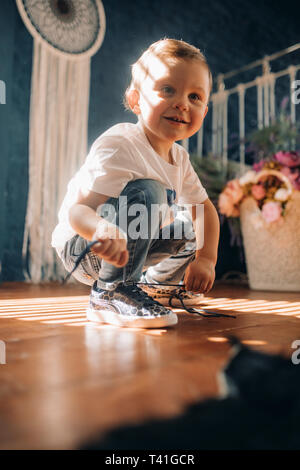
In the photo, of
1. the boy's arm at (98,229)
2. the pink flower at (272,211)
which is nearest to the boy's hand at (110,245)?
the boy's arm at (98,229)

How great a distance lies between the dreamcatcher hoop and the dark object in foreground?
2.16 meters

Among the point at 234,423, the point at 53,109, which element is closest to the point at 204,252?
the point at 234,423

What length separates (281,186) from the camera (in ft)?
6.41

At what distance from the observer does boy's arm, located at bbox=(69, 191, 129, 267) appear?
638 millimetres

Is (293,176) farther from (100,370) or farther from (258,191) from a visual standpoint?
(100,370)

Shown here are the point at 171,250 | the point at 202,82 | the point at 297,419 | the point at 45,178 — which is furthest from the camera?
the point at 45,178

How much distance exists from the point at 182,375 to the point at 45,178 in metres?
1.81

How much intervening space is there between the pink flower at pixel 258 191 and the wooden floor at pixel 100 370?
3.78 feet

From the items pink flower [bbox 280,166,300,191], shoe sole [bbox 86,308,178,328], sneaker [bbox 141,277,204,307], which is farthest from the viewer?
pink flower [bbox 280,166,300,191]

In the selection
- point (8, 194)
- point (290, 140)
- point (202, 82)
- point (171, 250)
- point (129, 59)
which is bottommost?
point (171, 250)

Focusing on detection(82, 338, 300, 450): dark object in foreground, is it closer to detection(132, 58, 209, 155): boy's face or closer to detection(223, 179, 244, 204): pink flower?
detection(132, 58, 209, 155): boy's face

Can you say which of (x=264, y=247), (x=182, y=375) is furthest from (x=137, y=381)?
(x=264, y=247)

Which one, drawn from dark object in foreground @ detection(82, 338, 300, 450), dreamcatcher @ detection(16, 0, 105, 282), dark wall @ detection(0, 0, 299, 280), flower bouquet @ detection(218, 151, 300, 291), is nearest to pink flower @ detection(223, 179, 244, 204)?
flower bouquet @ detection(218, 151, 300, 291)

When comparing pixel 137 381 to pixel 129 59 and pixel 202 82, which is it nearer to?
pixel 202 82
